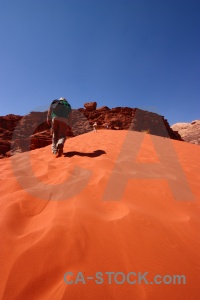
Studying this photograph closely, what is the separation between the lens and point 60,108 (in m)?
4.78

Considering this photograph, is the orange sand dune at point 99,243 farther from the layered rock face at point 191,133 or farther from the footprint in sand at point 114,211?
the layered rock face at point 191,133

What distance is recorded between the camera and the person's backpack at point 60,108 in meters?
4.77

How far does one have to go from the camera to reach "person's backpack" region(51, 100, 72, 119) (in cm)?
477

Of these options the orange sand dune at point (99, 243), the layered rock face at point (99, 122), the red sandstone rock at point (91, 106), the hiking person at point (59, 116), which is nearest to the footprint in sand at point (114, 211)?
the orange sand dune at point (99, 243)

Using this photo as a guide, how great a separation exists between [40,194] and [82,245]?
1.00 metres

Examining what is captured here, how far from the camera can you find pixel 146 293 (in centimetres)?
92

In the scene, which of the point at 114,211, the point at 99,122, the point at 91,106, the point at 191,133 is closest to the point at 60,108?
the point at 114,211

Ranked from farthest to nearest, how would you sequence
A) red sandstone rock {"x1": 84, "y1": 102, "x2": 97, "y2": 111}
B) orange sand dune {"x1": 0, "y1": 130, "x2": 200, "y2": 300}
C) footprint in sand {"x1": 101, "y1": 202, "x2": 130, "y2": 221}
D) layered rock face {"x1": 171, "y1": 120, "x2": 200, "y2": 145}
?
red sandstone rock {"x1": 84, "y1": 102, "x2": 97, "y2": 111}
layered rock face {"x1": 171, "y1": 120, "x2": 200, "y2": 145}
footprint in sand {"x1": 101, "y1": 202, "x2": 130, "y2": 221}
orange sand dune {"x1": 0, "y1": 130, "x2": 200, "y2": 300}

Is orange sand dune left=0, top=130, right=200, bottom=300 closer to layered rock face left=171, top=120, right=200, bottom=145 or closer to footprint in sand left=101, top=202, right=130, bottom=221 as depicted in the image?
footprint in sand left=101, top=202, right=130, bottom=221

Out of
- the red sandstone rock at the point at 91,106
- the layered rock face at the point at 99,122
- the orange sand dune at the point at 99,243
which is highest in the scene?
the red sandstone rock at the point at 91,106

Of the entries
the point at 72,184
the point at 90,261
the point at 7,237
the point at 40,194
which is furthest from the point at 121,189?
the point at 7,237

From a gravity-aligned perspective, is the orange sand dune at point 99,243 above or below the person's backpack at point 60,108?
below

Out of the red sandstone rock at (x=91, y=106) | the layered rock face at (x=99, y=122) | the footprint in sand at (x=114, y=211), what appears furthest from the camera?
the red sandstone rock at (x=91, y=106)

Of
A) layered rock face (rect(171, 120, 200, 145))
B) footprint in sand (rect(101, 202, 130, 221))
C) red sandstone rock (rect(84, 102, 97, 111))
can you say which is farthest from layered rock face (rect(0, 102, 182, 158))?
footprint in sand (rect(101, 202, 130, 221))
